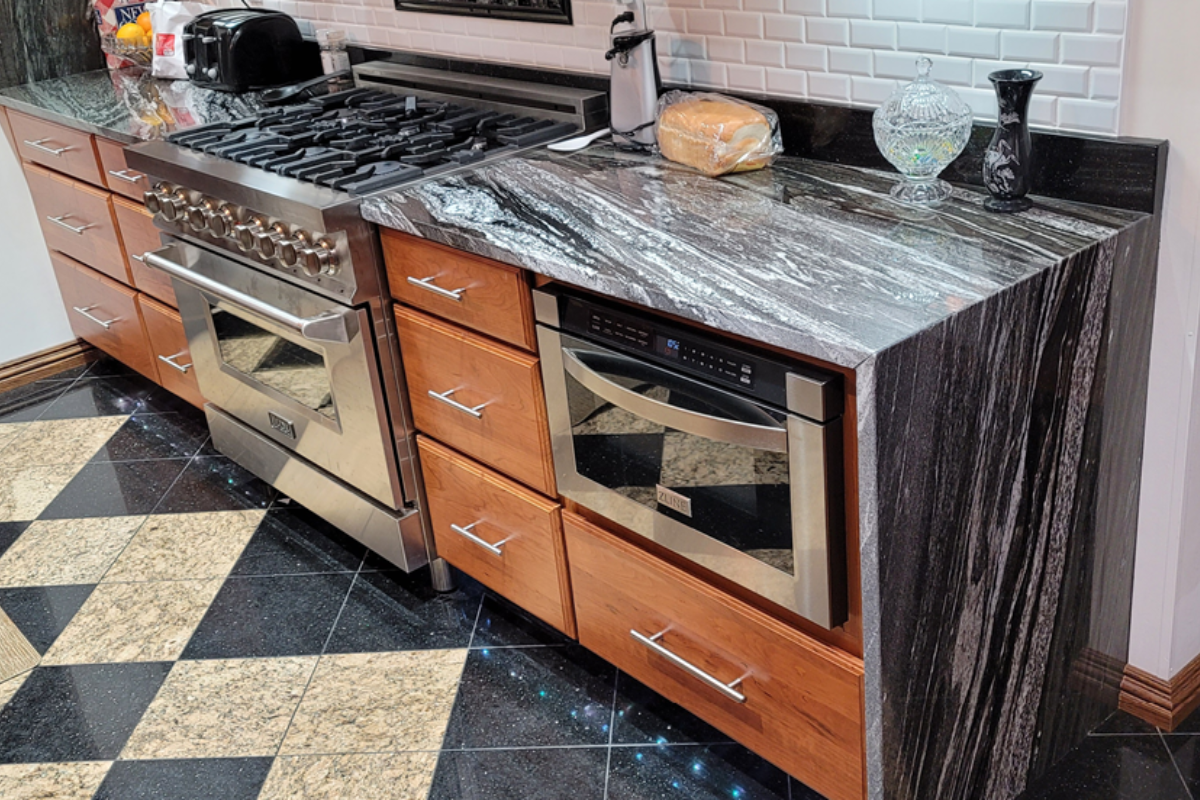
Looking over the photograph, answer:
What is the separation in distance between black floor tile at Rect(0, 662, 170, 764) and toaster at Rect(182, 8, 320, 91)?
170 cm

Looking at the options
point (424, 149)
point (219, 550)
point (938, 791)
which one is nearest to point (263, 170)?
point (424, 149)

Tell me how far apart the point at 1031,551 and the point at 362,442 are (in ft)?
4.58

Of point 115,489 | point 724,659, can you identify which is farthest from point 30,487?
point 724,659

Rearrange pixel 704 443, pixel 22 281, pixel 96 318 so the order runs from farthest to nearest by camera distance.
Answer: pixel 22 281 → pixel 96 318 → pixel 704 443

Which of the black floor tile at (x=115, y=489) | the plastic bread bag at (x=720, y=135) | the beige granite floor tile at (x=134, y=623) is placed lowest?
the beige granite floor tile at (x=134, y=623)

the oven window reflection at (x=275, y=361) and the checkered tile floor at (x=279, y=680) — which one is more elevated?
the oven window reflection at (x=275, y=361)

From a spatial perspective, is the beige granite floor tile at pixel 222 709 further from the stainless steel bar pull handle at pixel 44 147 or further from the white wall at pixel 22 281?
the white wall at pixel 22 281

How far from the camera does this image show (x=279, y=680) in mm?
2424

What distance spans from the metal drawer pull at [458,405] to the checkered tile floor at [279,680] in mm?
531

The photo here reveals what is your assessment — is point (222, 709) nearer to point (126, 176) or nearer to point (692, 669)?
point (692, 669)

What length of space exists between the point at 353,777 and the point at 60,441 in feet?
6.48

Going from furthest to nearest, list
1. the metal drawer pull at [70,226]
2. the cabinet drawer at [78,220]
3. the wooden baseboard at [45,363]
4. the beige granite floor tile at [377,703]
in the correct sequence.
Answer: the wooden baseboard at [45,363], the metal drawer pull at [70,226], the cabinet drawer at [78,220], the beige granite floor tile at [377,703]

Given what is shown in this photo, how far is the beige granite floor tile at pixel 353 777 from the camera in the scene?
82.5 inches

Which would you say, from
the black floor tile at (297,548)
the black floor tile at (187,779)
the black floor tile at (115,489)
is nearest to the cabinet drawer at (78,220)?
the black floor tile at (115,489)
